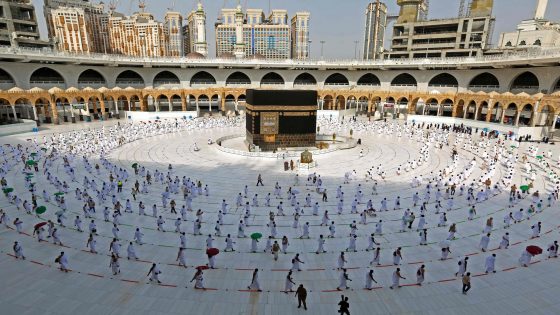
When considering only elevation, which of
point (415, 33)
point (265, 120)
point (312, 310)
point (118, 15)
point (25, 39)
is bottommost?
point (312, 310)

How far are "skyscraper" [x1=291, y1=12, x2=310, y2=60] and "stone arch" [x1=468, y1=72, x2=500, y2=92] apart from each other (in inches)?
3522

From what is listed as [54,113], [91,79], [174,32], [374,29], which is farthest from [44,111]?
[174,32]

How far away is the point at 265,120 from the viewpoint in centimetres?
2522

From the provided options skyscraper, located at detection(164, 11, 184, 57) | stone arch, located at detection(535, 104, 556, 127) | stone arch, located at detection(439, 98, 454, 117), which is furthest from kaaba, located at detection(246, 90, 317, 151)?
skyscraper, located at detection(164, 11, 184, 57)

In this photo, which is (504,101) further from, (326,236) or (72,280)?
(72,280)

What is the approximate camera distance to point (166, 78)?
166 feet

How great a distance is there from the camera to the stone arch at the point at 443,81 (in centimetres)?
4556

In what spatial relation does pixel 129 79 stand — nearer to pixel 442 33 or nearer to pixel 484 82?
pixel 484 82

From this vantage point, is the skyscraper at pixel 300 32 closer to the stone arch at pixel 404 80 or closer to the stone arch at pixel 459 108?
the stone arch at pixel 404 80

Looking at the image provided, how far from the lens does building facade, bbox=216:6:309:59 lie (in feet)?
403

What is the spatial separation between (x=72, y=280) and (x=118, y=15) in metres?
134

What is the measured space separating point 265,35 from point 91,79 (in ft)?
296

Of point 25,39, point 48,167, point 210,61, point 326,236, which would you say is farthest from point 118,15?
point 326,236

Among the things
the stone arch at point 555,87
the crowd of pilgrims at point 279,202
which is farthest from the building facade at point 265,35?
the crowd of pilgrims at point 279,202
